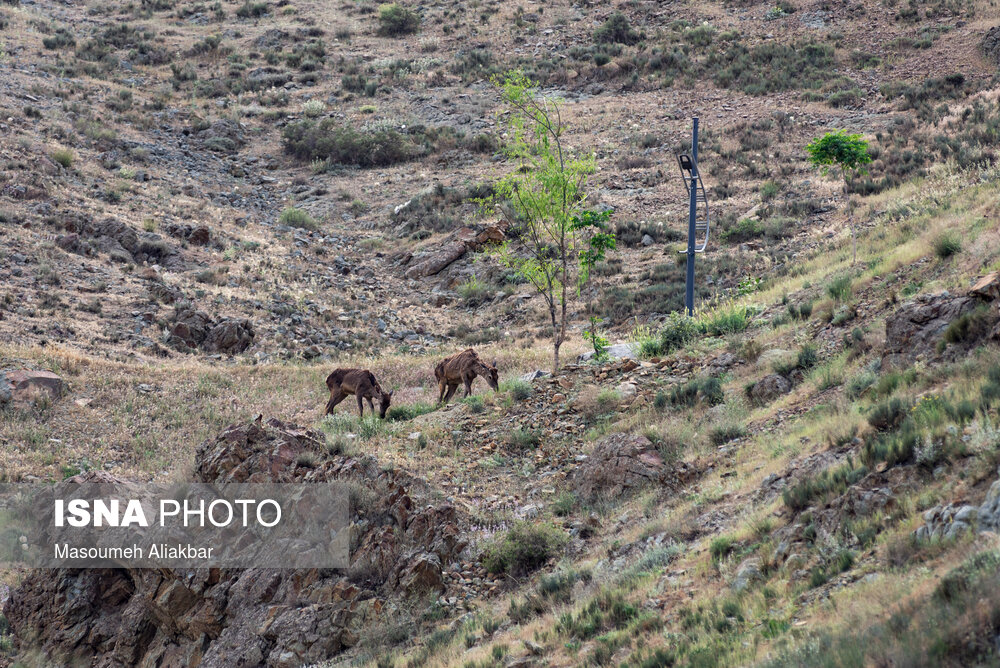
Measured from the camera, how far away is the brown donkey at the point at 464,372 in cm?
1797

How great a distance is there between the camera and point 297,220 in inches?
1524

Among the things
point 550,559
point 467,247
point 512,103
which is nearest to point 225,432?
point 550,559

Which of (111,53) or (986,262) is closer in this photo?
(986,262)

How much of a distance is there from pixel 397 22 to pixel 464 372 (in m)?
51.1

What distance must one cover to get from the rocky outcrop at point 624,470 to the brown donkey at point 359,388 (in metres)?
Answer: 6.08

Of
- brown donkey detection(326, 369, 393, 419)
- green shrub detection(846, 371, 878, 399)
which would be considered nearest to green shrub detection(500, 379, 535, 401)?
brown donkey detection(326, 369, 393, 419)

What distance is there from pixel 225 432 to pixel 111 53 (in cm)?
5046

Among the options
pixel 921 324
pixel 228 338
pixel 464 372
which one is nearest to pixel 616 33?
pixel 228 338

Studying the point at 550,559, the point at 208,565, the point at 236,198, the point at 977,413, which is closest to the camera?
the point at 977,413

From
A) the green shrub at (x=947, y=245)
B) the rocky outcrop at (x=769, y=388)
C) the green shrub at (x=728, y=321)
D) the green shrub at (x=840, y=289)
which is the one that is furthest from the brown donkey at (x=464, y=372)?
the green shrub at (x=947, y=245)

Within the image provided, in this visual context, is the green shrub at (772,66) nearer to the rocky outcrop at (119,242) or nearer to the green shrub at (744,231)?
the green shrub at (744,231)

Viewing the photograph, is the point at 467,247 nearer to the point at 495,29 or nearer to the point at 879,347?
the point at 879,347

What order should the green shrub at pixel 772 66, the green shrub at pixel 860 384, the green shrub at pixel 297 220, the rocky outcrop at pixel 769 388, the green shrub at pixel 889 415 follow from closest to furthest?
1. the green shrub at pixel 889 415
2. the green shrub at pixel 860 384
3. the rocky outcrop at pixel 769 388
4. the green shrub at pixel 297 220
5. the green shrub at pixel 772 66

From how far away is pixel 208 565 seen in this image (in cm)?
1145
